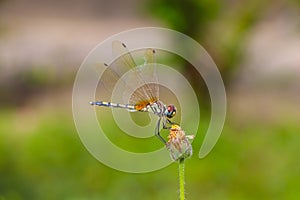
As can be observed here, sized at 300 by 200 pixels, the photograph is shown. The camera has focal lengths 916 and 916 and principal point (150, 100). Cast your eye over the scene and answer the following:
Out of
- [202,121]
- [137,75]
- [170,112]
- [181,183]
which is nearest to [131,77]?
[137,75]

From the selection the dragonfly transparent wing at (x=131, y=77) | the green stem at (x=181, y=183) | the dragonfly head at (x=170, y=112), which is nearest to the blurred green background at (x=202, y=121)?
the dragonfly transparent wing at (x=131, y=77)

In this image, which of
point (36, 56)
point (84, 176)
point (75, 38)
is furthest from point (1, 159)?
point (75, 38)

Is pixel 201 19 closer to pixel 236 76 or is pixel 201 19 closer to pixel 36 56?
pixel 236 76

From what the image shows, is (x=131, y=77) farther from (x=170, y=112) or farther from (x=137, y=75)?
(x=170, y=112)

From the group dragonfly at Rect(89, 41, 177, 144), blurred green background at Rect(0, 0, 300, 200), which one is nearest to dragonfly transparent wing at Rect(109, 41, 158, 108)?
dragonfly at Rect(89, 41, 177, 144)

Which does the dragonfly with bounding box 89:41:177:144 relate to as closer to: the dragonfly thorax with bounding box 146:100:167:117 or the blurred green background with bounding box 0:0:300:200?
the dragonfly thorax with bounding box 146:100:167:117

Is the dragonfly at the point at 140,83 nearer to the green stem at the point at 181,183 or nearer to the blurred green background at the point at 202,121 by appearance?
the green stem at the point at 181,183
